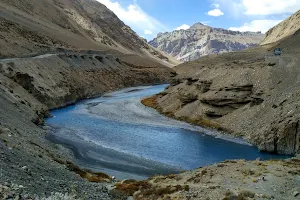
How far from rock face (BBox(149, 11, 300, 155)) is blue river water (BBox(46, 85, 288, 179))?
2.80m

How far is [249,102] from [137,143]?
23092 millimetres

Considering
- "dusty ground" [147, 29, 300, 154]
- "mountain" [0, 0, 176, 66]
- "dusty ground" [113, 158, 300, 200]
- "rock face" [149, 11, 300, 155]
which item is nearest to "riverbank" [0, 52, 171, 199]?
"dusty ground" [113, 158, 300, 200]

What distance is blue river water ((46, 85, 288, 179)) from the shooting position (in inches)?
1628

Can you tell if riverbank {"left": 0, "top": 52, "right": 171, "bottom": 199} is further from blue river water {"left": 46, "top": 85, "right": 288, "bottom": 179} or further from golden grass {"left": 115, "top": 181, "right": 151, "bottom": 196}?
blue river water {"left": 46, "top": 85, "right": 288, "bottom": 179}

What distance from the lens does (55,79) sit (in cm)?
8712

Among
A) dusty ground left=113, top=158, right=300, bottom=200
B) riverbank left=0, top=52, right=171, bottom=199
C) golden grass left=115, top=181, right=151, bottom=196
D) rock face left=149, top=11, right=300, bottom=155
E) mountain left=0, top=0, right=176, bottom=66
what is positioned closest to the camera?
riverbank left=0, top=52, right=171, bottom=199

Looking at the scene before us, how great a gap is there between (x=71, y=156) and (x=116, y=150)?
6440 mm

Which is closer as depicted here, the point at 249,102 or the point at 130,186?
the point at 130,186

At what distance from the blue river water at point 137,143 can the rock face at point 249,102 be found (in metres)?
2.80

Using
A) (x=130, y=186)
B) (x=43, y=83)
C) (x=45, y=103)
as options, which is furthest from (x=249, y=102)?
(x=43, y=83)

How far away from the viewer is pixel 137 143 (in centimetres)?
5075

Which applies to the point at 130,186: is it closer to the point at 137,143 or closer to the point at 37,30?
the point at 137,143

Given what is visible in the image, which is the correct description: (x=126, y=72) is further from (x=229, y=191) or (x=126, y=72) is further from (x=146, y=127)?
(x=229, y=191)

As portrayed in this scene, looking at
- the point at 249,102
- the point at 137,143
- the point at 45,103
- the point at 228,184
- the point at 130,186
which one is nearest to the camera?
the point at 228,184
